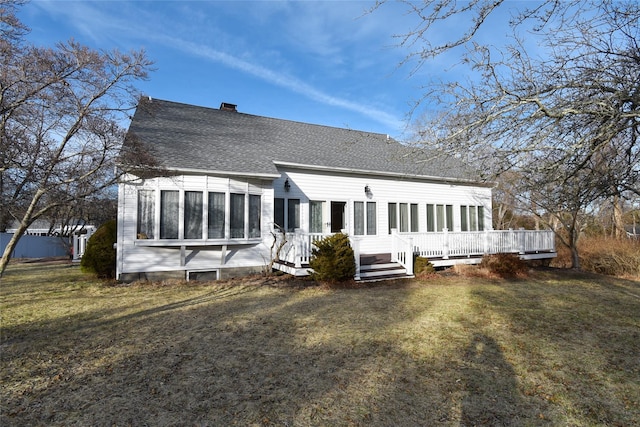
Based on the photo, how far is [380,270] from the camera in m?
11.3

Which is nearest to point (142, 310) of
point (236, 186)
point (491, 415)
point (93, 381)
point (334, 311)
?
point (93, 381)

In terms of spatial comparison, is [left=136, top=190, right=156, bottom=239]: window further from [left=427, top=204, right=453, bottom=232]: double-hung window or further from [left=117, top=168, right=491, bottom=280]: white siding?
[left=427, top=204, right=453, bottom=232]: double-hung window

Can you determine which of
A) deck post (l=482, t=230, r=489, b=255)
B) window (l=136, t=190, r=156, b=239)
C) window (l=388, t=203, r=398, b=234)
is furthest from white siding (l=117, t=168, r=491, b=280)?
deck post (l=482, t=230, r=489, b=255)

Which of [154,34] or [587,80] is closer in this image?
[587,80]

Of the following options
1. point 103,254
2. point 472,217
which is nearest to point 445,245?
point 472,217

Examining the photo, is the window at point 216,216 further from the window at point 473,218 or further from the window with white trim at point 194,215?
the window at point 473,218

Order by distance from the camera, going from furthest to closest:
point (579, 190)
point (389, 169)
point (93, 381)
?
1. point (389, 169)
2. point (579, 190)
3. point (93, 381)

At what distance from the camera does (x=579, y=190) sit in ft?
17.2

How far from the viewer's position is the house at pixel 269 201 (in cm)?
991

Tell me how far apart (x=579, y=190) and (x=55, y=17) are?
12.0 metres

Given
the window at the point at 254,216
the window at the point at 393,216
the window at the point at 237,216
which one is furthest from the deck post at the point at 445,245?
the window at the point at 237,216

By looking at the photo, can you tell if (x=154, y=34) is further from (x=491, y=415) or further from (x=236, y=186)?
(x=491, y=415)

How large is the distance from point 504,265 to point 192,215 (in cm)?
1079

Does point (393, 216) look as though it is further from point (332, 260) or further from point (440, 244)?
point (332, 260)
